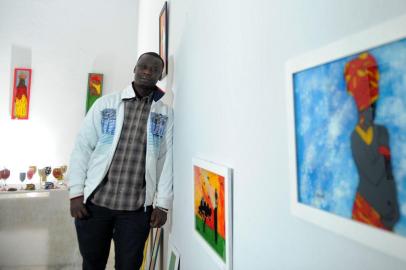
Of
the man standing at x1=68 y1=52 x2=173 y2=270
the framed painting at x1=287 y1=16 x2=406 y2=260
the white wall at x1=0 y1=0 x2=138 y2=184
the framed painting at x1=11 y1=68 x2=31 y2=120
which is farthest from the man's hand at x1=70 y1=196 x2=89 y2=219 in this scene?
the framed painting at x1=11 y1=68 x2=31 y2=120

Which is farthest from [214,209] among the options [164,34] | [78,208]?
[164,34]

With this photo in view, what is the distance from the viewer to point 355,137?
0.39m

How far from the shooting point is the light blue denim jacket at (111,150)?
1.31 meters

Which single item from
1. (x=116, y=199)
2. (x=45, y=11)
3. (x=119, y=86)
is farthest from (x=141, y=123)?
(x=45, y=11)

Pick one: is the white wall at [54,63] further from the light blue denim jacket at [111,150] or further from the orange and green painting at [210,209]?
the orange and green painting at [210,209]

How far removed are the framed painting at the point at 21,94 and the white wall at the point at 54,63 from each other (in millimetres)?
60

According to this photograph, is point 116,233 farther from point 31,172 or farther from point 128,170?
point 31,172

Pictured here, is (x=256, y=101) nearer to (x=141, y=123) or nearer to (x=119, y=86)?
(x=141, y=123)

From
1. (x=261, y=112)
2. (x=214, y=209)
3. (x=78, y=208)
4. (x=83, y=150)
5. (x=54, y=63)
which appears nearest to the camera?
(x=261, y=112)

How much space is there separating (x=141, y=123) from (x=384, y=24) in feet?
3.90

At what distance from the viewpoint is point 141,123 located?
1.36 m

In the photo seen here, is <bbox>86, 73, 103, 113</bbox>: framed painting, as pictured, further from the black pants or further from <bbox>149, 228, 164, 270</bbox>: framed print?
the black pants

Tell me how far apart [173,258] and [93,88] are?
2.64 meters

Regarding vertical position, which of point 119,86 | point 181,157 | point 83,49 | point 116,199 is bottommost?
point 116,199
